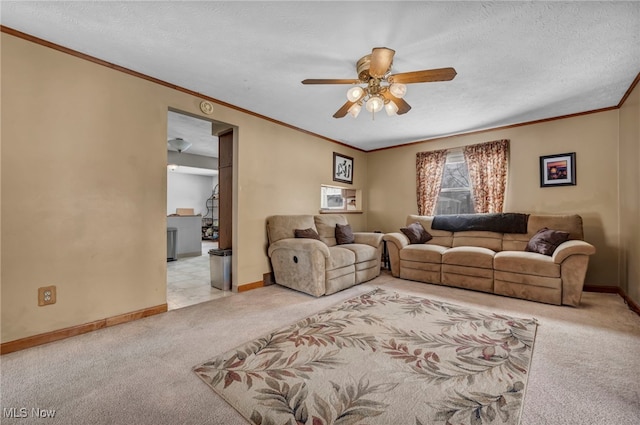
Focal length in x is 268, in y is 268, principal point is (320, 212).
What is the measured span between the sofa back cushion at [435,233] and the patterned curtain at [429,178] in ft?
1.04

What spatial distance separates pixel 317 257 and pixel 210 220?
7518mm

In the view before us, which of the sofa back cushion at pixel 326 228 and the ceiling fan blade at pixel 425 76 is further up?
the ceiling fan blade at pixel 425 76

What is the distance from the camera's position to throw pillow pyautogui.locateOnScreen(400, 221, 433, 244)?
14.5 feet

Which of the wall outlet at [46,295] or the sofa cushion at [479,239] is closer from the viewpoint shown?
the wall outlet at [46,295]

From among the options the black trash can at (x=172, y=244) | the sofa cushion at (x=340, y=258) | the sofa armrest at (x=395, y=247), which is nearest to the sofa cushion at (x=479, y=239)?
the sofa armrest at (x=395, y=247)

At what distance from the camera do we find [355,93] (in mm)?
2268

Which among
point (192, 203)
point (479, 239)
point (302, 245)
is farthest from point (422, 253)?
point (192, 203)

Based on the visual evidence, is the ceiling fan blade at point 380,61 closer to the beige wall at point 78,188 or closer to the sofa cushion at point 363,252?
the beige wall at point 78,188

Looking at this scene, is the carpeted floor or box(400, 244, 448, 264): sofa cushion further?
box(400, 244, 448, 264): sofa cushion

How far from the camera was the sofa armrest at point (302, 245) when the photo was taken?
3.29m

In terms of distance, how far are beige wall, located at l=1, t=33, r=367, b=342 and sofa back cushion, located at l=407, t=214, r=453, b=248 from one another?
3632mm

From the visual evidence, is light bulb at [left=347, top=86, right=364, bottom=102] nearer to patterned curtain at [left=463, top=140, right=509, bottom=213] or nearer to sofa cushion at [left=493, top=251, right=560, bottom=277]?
sofa cushion at [left=493, top=251, right=560, bottom=277]

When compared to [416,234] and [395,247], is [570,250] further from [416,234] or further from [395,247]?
[395,247]

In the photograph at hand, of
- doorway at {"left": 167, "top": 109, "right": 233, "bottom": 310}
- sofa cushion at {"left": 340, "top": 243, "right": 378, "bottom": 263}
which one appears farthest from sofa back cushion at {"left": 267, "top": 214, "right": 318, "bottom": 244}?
sofa cushion at {"left": 340, "top": 243, "right": 378, "bottom": 263}
